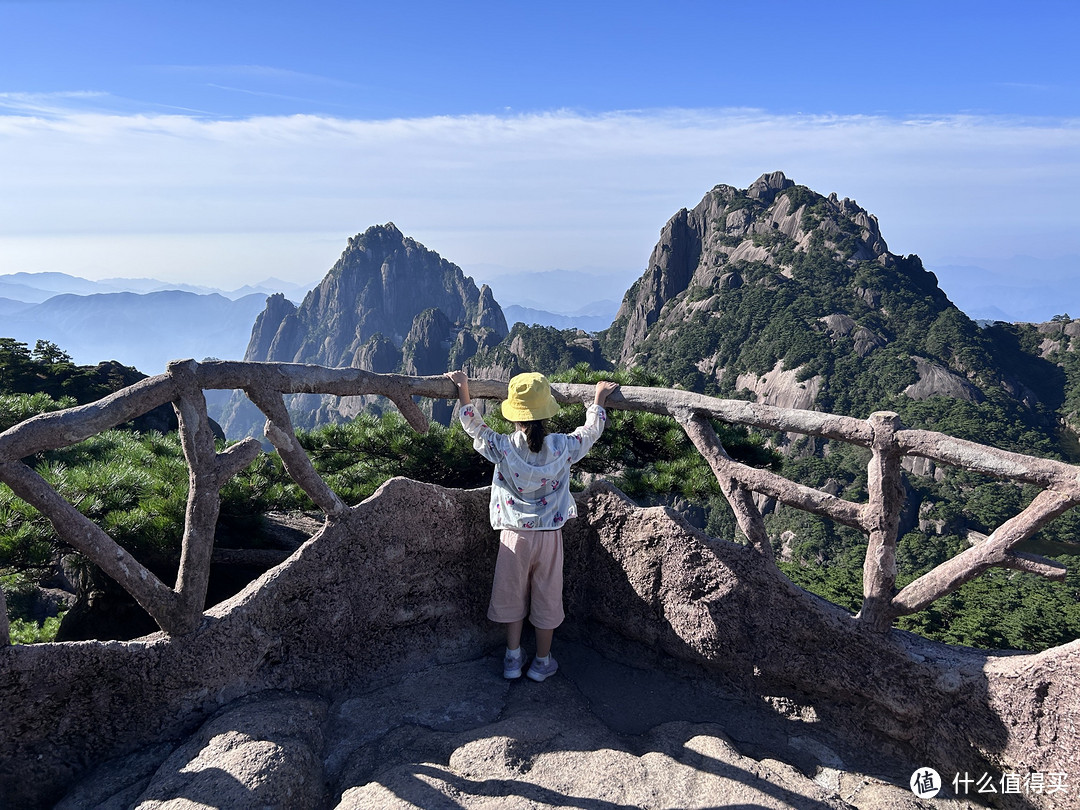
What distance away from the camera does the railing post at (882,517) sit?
2.89 metres

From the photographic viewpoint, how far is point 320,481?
316 cm

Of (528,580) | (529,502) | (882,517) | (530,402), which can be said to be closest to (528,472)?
(529,502)

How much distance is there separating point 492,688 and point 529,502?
36.5 inches

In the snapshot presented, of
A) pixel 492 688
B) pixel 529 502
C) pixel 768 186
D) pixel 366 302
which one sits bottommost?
pixel 492 688

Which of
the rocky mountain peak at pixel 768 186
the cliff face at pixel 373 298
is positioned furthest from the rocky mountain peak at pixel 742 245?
the cliff face at pixel 373 298

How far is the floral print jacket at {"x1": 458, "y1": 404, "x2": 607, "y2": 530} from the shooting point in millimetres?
3227

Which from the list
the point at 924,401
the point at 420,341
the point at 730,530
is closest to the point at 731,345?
the point at 924,401

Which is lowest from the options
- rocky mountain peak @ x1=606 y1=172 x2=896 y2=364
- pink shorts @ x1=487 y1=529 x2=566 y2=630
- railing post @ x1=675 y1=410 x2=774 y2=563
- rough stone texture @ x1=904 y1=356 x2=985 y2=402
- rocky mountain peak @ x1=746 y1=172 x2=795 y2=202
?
rough stone texture @ x1=904 y1=356 x2=985 y2=402

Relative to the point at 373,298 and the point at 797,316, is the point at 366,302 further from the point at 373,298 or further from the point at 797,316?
the point at 797,316

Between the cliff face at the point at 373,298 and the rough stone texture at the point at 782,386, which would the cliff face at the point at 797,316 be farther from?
the cliff face at the point at 373,298

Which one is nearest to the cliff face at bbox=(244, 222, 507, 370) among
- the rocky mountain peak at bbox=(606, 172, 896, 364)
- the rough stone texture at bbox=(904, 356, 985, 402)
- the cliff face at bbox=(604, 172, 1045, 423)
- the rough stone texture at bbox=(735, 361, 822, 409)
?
the rocky mountain peak at bbox=(606, 172, 896, 364)

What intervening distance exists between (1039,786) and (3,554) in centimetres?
449

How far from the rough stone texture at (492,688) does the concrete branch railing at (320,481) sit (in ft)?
0.68

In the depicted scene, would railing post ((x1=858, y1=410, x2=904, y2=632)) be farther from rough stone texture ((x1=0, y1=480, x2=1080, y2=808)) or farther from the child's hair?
the child's hair
